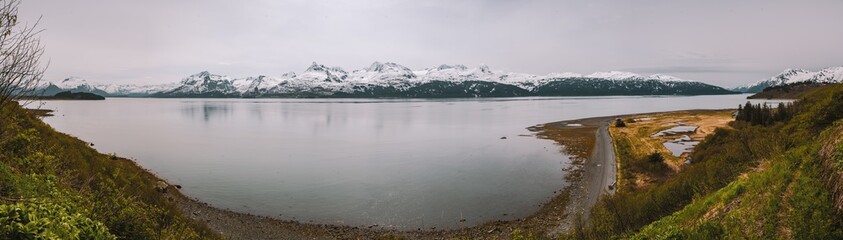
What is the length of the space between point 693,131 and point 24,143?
77048mm

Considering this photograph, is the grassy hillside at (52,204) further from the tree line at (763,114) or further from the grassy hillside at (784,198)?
the tree line at (763,114)

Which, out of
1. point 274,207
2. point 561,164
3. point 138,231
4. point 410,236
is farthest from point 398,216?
point 561,164

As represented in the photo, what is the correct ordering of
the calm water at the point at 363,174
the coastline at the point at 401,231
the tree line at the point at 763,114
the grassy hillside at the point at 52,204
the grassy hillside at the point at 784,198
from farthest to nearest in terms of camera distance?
1. the tree line at the point at 763,114
2. the calm water at the point at 363,174
3. the coastline at the point at 401,231
4. the grassy hillside at the point at 784,198
5. the grassy hillside at the point at 52,204

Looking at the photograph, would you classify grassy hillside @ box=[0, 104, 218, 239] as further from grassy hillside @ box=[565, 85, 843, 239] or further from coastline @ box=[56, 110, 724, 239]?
grassy hillside @ box=[565, 85, 843, 239]

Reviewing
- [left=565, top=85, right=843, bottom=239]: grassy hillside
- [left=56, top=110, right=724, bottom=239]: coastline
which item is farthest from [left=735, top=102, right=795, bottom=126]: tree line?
[left=565, top=85, right=843, bottom=239]: grassy hillside

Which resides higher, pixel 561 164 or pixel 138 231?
pixel 138 231

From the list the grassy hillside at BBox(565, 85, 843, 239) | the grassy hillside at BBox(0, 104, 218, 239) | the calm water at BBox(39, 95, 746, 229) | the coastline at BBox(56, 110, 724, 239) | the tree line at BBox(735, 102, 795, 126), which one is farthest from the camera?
the tree line at BBox(735, 102, 795, 126)

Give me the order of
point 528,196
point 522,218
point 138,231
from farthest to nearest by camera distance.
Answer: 1. point 528,196
2. point 522,218
3. point 138,231

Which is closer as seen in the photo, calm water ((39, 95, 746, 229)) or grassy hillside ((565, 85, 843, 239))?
grassy hillside ((565, 85, 843, 239))

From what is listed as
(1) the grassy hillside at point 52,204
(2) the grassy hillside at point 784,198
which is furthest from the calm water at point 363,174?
(2) the grassy hillside at point 784,198

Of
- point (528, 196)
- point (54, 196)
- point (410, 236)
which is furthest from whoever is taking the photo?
point (528, 196)

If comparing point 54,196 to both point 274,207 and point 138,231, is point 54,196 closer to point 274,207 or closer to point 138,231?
point 138,231

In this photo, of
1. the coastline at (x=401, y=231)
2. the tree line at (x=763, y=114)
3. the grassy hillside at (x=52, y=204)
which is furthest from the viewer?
the tree line at (x=763, y=114)

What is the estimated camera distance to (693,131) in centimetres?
6397
